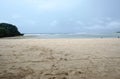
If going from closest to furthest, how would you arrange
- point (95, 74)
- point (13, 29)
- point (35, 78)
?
point (35, 78), point (95, 74), point (13, 29)

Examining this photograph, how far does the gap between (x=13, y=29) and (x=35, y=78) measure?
6917cm

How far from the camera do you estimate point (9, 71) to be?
5918mm

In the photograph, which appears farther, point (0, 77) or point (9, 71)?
point (9, 71)

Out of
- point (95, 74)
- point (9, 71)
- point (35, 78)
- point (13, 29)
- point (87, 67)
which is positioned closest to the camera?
point (35, 78)

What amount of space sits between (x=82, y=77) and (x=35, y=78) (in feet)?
5.52

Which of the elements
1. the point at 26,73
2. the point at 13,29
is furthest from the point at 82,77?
the point at 13,29

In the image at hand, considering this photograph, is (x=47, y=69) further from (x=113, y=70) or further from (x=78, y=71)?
(x=113, y=70)

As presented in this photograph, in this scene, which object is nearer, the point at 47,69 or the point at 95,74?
the point at 95,74

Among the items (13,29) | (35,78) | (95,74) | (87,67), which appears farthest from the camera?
(13,29)

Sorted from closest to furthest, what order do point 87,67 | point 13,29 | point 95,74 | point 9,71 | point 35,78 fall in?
point 35,78, point 95,74, point 9,71, point 87,67, point 13,29

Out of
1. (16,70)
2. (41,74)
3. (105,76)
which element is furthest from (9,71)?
(105,76)

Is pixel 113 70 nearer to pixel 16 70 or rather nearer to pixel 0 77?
pixel 16 70


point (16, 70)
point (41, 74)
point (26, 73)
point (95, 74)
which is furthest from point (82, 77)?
point (16, 70)

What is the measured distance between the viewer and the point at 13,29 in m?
70.5
